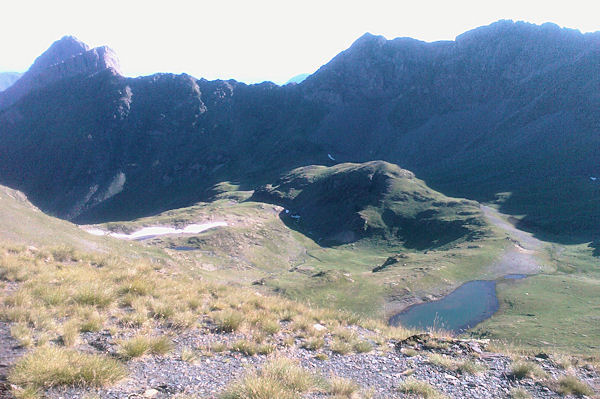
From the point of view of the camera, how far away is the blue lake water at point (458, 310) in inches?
1810

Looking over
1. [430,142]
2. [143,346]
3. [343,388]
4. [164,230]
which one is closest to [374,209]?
[164,230]

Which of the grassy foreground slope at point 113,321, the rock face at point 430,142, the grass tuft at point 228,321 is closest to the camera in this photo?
the grassy foreground slope at point 113,321

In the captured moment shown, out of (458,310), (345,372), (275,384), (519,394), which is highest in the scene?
(275,384)

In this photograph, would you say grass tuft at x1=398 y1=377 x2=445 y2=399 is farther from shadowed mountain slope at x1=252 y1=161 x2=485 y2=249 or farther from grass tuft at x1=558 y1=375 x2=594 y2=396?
shadowed mountain slope at x1=252 y1=161 x2=485 y2=249

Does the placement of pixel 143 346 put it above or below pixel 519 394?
above

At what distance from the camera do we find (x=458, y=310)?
50469 mm

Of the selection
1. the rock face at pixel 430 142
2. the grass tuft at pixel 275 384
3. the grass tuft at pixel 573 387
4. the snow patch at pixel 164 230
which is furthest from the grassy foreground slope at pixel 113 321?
the rock face at pixel 430 142

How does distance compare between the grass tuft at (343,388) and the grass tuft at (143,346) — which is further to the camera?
the grass tuft at (143,346)

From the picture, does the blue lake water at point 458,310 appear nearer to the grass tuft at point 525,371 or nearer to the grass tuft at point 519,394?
the grass tuft at point 525,371

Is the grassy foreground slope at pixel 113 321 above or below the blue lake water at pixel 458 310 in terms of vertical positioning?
above

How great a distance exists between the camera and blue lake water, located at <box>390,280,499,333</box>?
151 feet

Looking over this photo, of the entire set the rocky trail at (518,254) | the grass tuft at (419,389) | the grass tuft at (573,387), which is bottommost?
the rocky trail at (518,254)

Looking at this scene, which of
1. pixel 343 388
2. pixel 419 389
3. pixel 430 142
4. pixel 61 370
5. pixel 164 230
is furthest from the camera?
pixel 430 142

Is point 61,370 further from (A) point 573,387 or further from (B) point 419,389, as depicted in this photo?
(A) point 573,387
